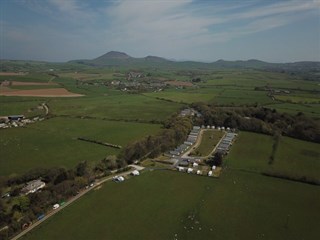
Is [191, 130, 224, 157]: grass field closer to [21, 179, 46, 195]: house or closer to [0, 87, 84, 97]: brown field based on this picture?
[21, 179, 46, 195]: house

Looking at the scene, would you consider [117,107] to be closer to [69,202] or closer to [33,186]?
[33,186]

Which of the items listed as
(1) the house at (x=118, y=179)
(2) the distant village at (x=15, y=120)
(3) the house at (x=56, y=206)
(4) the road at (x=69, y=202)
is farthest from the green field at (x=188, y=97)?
(3) the house at (x=56, y=206)

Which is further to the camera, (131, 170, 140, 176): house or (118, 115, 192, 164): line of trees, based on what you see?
(118, 115, 192, 164): line of trees

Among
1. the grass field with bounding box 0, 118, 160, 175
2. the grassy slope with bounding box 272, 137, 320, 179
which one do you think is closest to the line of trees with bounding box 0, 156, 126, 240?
the grass field with bounding box 0, 118, 160, 175

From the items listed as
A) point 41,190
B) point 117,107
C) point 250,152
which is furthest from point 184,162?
point 117,107

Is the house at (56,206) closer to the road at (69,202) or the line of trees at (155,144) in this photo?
the road at (69,202)

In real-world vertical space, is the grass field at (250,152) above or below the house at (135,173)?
below
